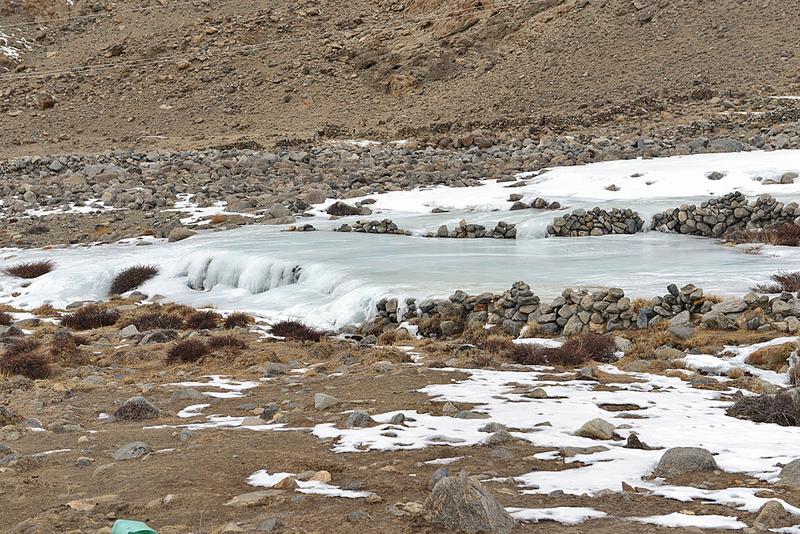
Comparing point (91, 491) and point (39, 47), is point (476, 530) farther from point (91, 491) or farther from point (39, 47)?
point (39, 47)

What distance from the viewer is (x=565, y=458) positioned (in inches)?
248

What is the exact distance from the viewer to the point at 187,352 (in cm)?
1191

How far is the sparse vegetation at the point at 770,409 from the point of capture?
6945 millimetres

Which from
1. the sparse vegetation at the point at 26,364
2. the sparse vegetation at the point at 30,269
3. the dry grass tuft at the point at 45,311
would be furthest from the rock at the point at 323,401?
the sparse vegetation at the point at 30,269

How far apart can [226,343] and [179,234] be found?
967 cm

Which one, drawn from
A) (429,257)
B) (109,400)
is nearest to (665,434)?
(109,400)

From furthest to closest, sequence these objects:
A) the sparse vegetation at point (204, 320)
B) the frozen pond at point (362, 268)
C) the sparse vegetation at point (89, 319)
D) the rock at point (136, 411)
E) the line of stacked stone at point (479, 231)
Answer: the line of stacked stone at point (479, 231)
the sparse vegetation at point (89, 319)
the sparse vegetation at point (204, 320)
the frozen pond at point (362, 268)
the rock at point (136, 411)

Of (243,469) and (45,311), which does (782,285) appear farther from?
(45,311)

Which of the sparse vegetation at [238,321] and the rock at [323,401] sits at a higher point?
the sparse vegetation at [238,321]

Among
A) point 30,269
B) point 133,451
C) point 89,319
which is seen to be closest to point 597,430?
point 133,451

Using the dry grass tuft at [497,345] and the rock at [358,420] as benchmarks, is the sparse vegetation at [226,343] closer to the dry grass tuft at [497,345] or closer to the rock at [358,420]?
the dry grass tuft at [497,345]

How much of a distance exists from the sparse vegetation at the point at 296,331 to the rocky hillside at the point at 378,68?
73.2 feet

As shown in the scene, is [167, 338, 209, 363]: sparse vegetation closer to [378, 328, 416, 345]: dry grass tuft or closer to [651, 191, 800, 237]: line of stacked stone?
[378, 328, 416, 345]: dry grass tuft

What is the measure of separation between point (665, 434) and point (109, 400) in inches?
218
